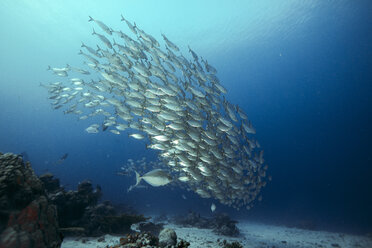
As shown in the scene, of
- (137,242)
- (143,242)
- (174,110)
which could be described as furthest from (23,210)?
(174,110)

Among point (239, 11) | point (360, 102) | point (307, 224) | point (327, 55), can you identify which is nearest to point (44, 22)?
point (239, 11)

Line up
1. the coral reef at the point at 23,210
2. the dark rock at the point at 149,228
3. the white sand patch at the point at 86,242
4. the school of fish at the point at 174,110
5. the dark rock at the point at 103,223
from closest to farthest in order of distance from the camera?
the coral reef at the point at 23,210 < the white sand patch at the point at 86,242 < the dark rock at the point at 103,223 < the school of fish at the point at 174,110 < the dark rock at the point at 149,228

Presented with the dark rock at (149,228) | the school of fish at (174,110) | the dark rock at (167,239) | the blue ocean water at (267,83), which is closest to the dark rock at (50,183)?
the school of fish at (174,110)

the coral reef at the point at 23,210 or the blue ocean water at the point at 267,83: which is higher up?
the blue ocean water at the point at 267,83

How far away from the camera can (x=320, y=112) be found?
204 ft

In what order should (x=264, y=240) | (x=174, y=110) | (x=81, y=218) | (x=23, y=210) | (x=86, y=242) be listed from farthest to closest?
(x=264, y=240), (x=174, y=110), (x=81, y=218), (x=86, y=242), (x=23, y=210)

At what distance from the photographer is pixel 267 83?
53.6m

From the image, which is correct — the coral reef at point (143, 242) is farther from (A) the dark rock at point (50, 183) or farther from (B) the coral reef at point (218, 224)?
(B) the coral reef at point (218, 224)

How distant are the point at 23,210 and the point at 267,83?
58358 mm

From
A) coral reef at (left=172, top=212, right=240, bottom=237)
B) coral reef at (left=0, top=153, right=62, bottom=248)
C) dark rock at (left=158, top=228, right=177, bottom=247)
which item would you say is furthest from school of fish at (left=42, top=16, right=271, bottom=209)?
coral reef at (left=0, top=153, right=62, bottom=248)

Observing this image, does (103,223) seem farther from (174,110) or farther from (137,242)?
(174,110)

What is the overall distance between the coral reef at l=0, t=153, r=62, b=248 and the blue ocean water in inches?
1034

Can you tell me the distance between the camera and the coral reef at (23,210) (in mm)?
2580

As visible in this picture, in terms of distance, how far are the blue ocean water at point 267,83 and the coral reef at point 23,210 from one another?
86.1 ft
